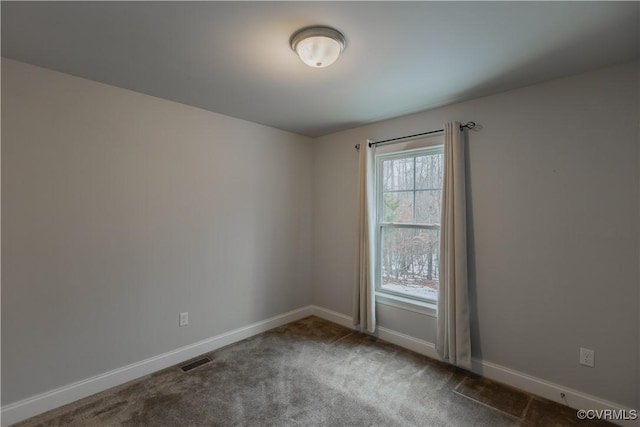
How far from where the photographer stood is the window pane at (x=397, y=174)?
3107 millimetres

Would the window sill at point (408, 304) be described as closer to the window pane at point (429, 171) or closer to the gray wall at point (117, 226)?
the window pane at point (429, 171)

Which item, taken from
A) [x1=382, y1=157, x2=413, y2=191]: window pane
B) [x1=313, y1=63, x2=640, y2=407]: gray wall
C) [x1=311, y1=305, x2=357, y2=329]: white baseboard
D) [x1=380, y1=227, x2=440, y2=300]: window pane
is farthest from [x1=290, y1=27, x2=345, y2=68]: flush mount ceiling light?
[x1=311, y1=305, x2=357, y2=329]: white baseboard

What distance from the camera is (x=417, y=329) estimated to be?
116 inches

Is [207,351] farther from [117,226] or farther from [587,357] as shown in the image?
[587,357]

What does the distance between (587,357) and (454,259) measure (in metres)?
1.05

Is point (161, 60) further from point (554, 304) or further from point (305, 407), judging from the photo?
point (554, 304)

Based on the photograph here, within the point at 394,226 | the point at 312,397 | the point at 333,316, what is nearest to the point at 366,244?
the point at 394,226

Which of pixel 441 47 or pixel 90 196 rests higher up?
pixel 441 47

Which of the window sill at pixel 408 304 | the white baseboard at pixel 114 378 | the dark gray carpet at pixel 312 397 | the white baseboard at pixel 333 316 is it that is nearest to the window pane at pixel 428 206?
the window sill at pixel 408 304

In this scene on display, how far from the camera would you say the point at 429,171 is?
9.70 feet

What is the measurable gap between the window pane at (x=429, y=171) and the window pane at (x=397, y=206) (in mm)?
168

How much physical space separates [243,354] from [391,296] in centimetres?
161

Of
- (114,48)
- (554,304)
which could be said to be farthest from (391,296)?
(114,48)

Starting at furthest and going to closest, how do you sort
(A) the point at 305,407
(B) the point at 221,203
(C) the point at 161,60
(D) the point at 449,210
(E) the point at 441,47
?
1. (B) the point at 221,203
2. (D) the point at 449,210
3. (A) the point at 305,407
4. (C) the point at 161,60
5. (E) the point at 441,47
